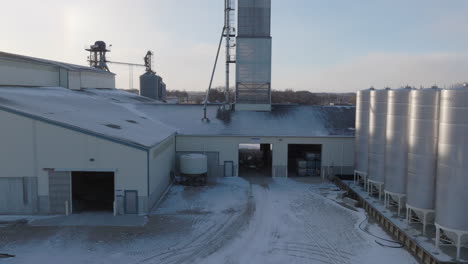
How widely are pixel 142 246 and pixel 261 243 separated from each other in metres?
5.09

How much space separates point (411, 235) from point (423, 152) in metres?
3.51

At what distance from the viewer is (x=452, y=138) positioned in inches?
578

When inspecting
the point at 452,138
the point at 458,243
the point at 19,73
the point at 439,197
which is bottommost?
the point at 458,243

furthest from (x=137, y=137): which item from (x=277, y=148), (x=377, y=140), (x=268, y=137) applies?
(x=377, y=140)

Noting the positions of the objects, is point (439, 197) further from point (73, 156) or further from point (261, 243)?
point (73, 156)

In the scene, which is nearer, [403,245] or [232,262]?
[232,262]

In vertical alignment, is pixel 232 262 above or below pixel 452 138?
below

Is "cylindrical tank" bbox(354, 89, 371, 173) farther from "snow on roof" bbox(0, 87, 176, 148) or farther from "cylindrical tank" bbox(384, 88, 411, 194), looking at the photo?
"snow on roof" bbox(0, 87, 176, 148)

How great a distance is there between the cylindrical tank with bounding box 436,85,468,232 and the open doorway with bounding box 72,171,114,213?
16167 millimetres

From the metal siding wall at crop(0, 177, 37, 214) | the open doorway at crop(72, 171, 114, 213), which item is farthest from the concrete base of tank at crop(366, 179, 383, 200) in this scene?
the metal siding wall at crop(0, 177, 37, 214)

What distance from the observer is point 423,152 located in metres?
16.5

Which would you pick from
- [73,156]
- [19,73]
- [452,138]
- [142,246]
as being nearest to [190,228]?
[142,246]

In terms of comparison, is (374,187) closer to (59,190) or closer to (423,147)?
(423,147)

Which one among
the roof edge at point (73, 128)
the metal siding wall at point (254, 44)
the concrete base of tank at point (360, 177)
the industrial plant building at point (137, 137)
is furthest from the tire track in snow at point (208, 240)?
the metal siding wall at point (254, 44)
